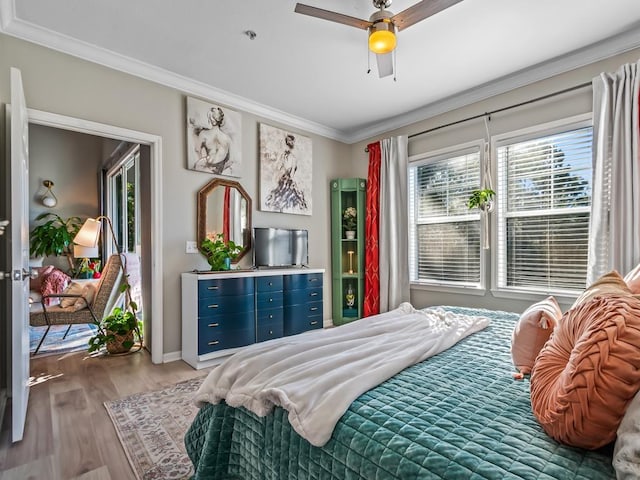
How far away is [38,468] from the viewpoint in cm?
168

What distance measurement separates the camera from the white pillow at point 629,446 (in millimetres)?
628

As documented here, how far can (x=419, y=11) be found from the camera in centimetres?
205

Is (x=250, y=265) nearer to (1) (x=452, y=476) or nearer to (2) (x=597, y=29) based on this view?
(1) (x=452, y=476)

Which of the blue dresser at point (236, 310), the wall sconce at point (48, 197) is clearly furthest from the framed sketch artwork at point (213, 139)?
the wall sconce at point (48, 197)

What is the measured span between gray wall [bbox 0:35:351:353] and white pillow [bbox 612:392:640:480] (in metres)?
3.34

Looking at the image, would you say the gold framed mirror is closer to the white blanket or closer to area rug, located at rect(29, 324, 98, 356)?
area rug, located at rect(29, 324, 98, 356)

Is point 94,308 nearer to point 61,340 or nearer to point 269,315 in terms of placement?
point 61,340

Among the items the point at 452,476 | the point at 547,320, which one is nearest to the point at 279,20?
the point at 547,320

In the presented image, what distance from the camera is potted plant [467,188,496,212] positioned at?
344 cm

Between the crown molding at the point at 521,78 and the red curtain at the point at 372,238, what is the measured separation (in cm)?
41

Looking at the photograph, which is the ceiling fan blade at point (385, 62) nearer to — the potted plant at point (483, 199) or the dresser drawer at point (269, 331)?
the potted plant at point (483, 199)

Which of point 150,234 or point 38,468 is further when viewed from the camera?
point 150,234

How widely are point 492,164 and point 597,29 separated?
1292mm

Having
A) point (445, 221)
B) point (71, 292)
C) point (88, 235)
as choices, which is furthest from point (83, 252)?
point (445, 221)
